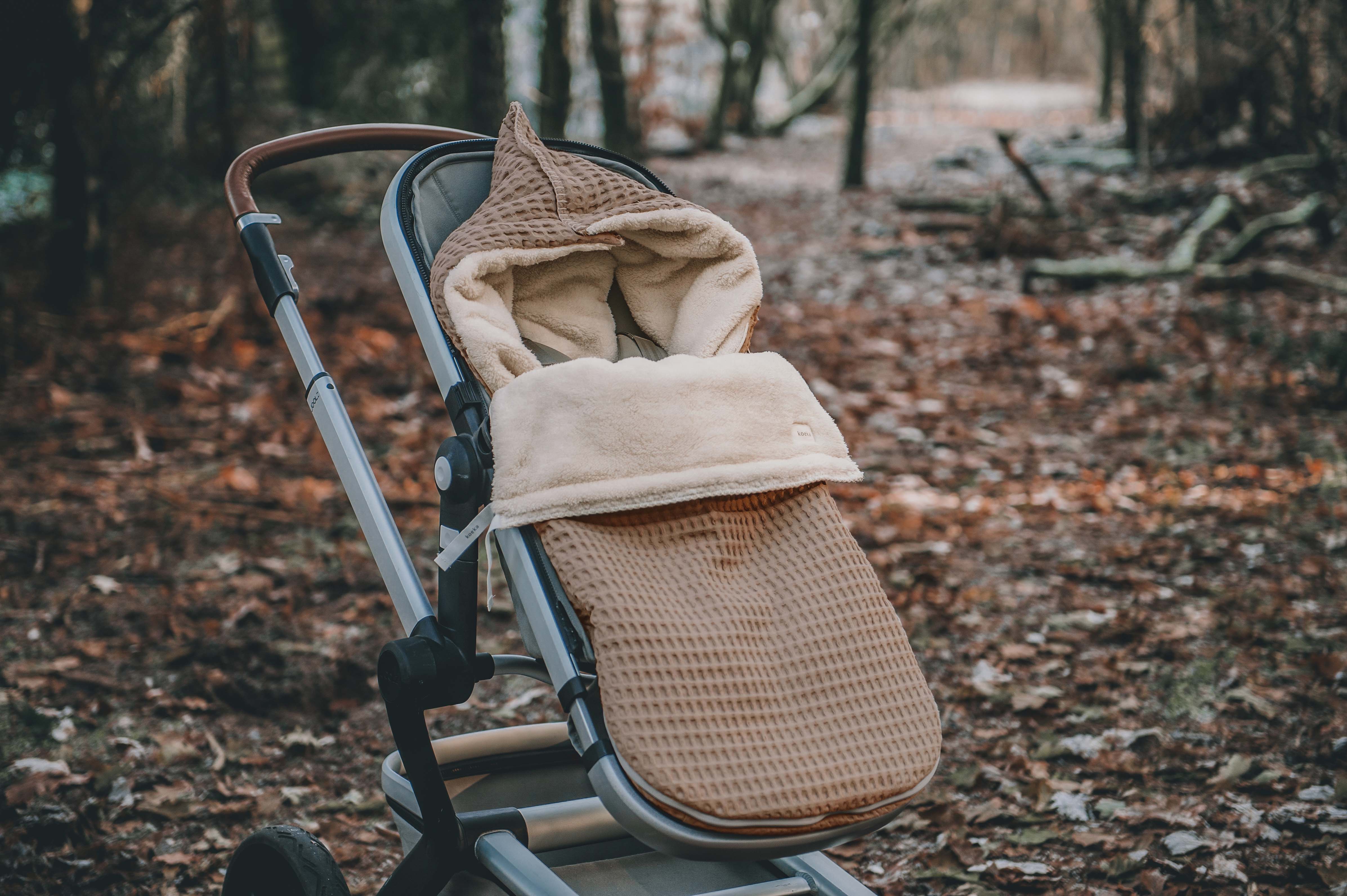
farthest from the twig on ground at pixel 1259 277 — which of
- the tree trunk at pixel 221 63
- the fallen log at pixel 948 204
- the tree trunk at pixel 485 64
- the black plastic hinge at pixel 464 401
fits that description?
the black plastic hinge at pixel 464 401

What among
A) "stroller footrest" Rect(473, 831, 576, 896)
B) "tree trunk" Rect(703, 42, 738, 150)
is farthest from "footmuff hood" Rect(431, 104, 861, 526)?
"tree trunk" Rect(703, 42, 738, 150)

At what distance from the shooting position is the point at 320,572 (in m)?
4.45

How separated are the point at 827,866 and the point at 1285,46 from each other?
9618mm

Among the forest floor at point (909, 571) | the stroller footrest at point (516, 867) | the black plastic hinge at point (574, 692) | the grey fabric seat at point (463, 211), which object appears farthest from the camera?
the forest floor at point (909, 571)

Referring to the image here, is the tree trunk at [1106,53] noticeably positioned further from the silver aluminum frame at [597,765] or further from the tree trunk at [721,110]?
the silver aluminum frame at [597,765]

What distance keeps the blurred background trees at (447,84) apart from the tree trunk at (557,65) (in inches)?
1.0

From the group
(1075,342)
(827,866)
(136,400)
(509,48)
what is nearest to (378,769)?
(827,866)

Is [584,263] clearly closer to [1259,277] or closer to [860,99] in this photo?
[1259,277]

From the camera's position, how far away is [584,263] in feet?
8.16

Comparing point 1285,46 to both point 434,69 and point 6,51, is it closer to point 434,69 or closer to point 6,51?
point 434,69

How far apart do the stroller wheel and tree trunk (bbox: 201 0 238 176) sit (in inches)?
186

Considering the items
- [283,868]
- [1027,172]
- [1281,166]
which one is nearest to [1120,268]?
[1027,172]

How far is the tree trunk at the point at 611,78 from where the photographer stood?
10.9 m

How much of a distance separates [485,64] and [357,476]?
499cm
